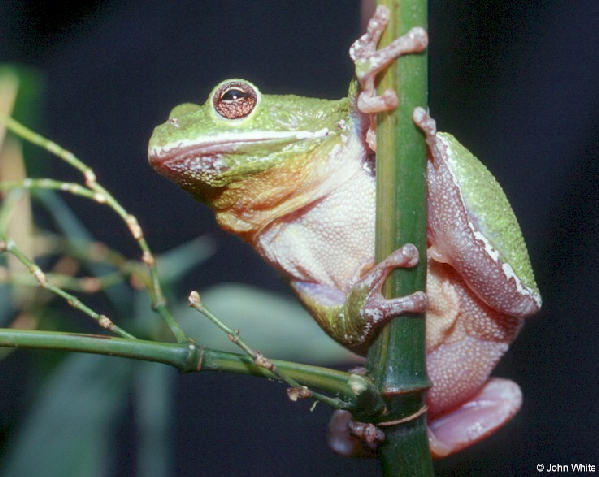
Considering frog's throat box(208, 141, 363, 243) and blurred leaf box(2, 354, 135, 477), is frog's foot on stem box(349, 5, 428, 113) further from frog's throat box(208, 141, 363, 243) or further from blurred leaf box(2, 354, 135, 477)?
blurred leaf box(2, 354, 135, 477)

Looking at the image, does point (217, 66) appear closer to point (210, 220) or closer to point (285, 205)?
point (210, 220)

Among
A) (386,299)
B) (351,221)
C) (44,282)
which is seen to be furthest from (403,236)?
(44,282)

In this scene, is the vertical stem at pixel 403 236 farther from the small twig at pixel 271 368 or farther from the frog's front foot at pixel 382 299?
the small twig at pixel 271 368

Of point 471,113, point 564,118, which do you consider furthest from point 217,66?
point 564,118

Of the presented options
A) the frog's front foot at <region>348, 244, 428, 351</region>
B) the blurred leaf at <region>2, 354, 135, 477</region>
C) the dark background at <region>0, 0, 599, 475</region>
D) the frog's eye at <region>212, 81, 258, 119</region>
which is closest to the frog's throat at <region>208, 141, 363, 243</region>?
the frog's eye at <region>212, 81, 258, 119</region>

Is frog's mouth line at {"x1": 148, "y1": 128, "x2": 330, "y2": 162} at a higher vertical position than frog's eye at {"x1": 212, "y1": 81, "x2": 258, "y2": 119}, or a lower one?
lower

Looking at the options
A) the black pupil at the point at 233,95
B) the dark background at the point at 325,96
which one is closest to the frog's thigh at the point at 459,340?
the black pupil at the point at 233,95

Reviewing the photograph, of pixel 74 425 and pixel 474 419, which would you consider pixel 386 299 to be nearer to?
pixel 474 419

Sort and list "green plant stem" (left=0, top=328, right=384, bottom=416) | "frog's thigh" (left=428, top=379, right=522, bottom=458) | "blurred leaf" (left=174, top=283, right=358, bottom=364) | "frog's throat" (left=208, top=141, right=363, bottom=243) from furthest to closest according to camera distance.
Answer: "blurred leaf" (left=174, top=283, right=358, bottom=364)
"frog's thigh" (left=428, top=379, right=522, bottom=458)
"frog's throat" (left=208, top=141, right=363, bottom=243)
"green plant stem" (left=0, top=328, right=384, bottom=416)
